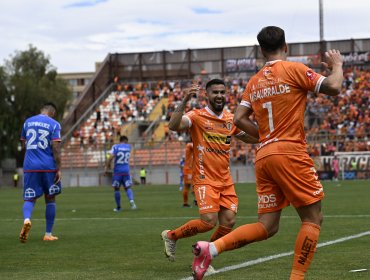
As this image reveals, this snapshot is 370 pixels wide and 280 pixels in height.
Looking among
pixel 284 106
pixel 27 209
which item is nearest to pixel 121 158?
pixel 27 209

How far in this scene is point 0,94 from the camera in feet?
244

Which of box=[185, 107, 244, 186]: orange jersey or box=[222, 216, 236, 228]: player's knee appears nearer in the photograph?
box=[222, 216, 236, 228]: player's knee

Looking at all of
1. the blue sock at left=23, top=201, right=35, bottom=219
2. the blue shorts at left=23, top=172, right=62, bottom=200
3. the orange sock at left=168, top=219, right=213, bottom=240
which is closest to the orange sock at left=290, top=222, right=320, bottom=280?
the orange sock at left=168, top=219, right=213, bottom=240

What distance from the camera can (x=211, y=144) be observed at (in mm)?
11398

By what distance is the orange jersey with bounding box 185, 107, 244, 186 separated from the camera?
11336mm

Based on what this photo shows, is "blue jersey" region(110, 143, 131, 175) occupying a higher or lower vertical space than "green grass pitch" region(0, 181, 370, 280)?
higher

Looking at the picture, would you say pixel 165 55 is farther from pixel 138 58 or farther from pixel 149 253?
pixel 149 253

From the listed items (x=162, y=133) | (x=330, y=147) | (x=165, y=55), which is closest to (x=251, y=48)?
(x=165, y=55)

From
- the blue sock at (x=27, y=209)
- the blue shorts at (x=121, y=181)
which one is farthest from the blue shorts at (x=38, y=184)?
the blue shorts at (x=121, y=181)

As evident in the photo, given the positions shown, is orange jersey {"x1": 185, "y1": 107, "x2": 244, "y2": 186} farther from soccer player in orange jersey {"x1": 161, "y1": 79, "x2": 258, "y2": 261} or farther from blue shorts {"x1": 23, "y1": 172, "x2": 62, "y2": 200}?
blue shorts {"x1": 23, "y1": 172, "x2": 62, "y2": 200}

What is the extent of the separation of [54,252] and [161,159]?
147 feet

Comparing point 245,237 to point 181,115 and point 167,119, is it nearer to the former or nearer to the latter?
point 181,115

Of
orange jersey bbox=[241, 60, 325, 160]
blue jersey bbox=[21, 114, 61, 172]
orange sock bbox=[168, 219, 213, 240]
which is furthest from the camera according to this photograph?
blue jersey bbox=[21, 114, 61, 172]

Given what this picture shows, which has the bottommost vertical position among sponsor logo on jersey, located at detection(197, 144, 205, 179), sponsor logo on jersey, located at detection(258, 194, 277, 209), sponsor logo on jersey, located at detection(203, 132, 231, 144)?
sponsor logo on jersey, located at detection(258, 194, 277, 209)
